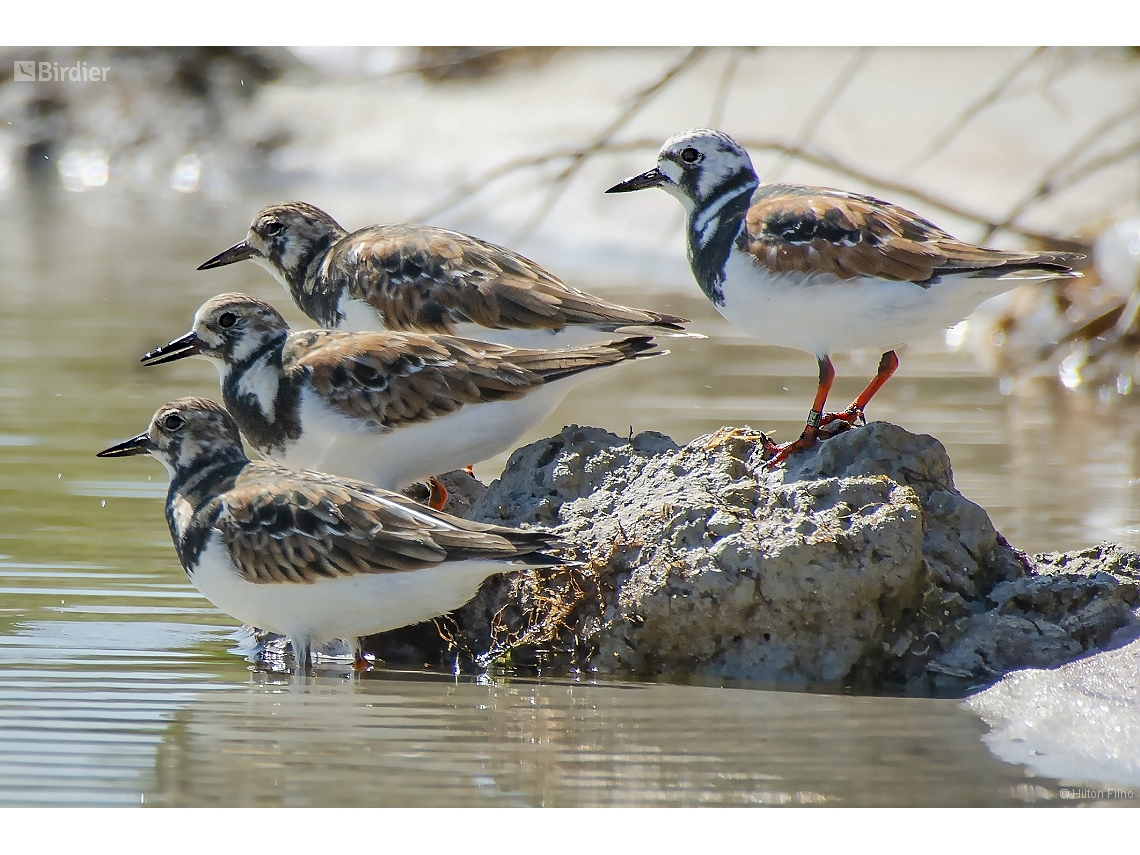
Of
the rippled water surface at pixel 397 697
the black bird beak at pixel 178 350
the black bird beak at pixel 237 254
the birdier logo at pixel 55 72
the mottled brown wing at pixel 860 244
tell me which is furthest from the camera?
the birdier logo at pixel 55 72

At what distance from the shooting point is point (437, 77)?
62.2 ft

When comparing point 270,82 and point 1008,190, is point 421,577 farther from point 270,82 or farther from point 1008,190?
point 270,82

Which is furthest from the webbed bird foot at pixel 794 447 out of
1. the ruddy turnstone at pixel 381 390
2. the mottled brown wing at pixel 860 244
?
the ruddy turnstone at pixel 381 390

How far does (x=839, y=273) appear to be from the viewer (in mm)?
5816

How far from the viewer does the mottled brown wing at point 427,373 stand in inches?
249

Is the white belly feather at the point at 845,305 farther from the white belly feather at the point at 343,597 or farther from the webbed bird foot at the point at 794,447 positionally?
the white belly feather at the point at 343,597

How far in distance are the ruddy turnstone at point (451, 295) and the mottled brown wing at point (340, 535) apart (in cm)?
156

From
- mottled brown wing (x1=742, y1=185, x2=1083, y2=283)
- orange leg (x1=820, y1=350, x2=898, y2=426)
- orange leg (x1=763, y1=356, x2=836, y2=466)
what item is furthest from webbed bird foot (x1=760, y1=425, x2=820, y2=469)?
mottled brown wing (x1=742, y1=185, x2=1083, y2=283)

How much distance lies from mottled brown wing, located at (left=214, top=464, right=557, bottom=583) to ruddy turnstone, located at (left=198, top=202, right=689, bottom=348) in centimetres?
156

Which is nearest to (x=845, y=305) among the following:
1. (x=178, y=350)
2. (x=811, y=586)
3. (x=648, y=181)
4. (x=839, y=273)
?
(x=839, y=273)

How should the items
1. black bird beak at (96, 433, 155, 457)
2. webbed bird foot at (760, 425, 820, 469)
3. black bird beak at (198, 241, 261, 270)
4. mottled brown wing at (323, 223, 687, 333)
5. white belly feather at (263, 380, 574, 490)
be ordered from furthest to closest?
black bird beak at (198, 241, 261, 270), mottled brown wing at (323, 223, 687, 333), white belly feather at (263, 380, 574, 490), black bird beak at (96, 433, 155, 457), webbed bird foot at (760, 425, 820, 469)

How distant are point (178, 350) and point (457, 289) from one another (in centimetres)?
135

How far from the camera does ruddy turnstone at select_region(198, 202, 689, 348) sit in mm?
7082

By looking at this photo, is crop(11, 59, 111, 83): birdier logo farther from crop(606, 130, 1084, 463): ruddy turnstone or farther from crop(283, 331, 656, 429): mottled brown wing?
crop(606, 130, 1084, 463): ruddy turnstone
